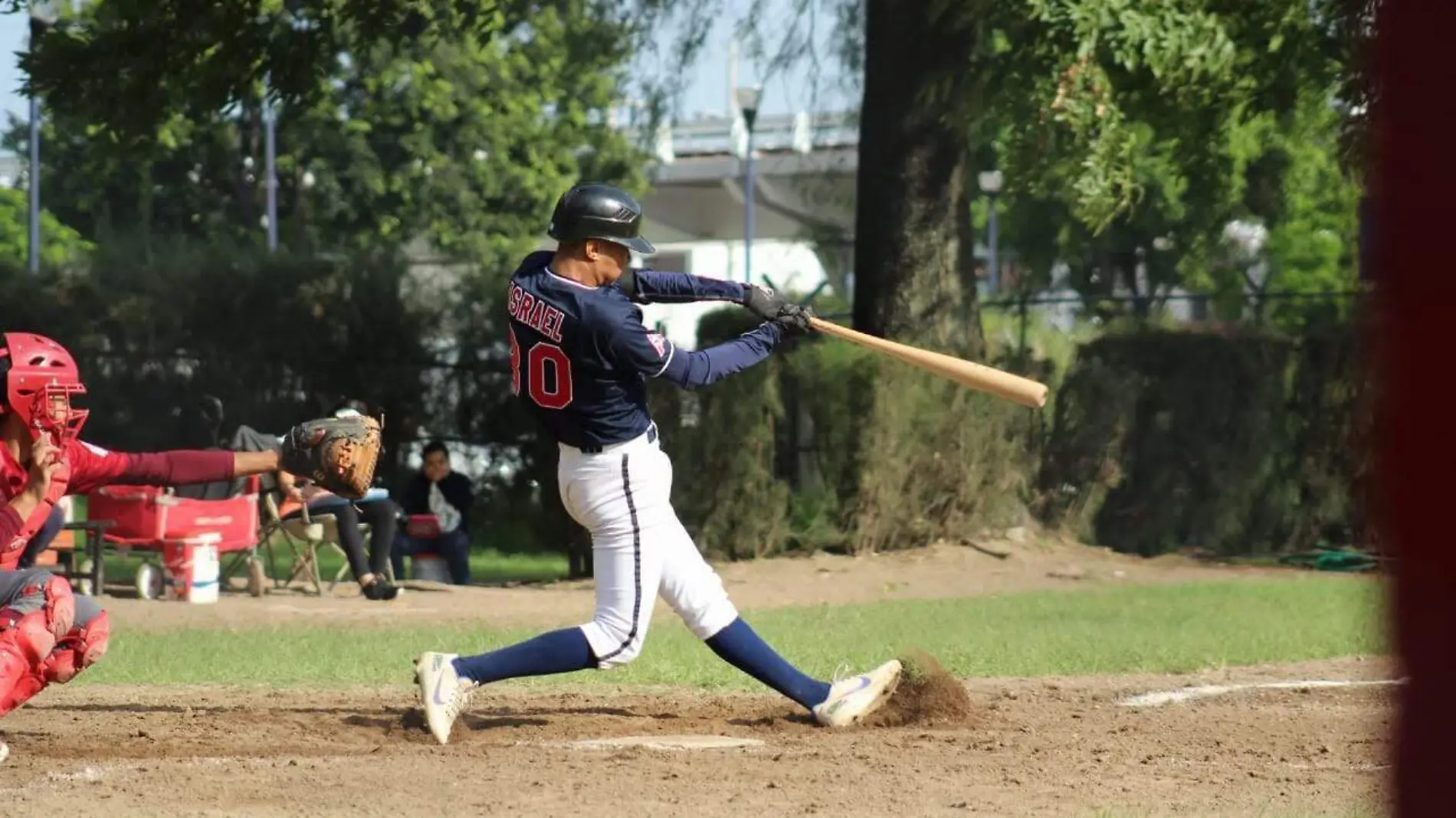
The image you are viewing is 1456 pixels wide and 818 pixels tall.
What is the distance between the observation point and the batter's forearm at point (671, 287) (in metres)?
7.33

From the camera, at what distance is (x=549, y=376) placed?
22.6 ft

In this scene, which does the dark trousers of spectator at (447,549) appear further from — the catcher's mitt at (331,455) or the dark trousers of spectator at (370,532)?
the catcher's mitt at (331,455)

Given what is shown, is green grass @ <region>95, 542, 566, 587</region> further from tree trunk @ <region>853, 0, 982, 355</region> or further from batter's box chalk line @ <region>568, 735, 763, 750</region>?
batter's box chalk line @ <region>568, 735, 763, 750</region>

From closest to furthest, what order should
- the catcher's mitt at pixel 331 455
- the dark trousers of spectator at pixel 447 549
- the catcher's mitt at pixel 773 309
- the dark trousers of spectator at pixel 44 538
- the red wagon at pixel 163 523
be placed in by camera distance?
the catcher's mitt at pixel 331 455 < the catcher's mitt at pixel 773 309 < the dark trousers of spectator at pixel 44 538 < the red wagon at pixel 163 523 < the dark trousers of spectator at pixel 447 549

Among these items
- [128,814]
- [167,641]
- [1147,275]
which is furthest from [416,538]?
[1147,275]

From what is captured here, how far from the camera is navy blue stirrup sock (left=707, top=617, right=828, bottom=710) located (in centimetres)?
724

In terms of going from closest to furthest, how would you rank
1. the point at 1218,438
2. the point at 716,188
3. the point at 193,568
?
the point at 193,568
the point at 1218,438
the point at 716,188

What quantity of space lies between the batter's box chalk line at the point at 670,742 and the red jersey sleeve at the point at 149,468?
165cm

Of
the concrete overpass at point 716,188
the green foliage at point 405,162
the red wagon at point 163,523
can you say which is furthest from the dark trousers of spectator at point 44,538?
the concrete overpass at point 716,188

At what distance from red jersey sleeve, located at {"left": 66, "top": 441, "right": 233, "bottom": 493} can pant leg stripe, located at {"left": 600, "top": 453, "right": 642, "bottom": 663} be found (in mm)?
1419

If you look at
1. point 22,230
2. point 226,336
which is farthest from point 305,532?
point 22,230

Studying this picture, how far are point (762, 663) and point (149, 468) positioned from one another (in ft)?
7.90

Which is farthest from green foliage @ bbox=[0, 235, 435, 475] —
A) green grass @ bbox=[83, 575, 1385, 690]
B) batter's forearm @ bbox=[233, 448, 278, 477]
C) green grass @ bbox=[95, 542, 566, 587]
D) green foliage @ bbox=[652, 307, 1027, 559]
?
batter's forearm @ bbox=[233, 448, 278, 477]

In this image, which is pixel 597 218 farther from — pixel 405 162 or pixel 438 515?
pixel 405 162
